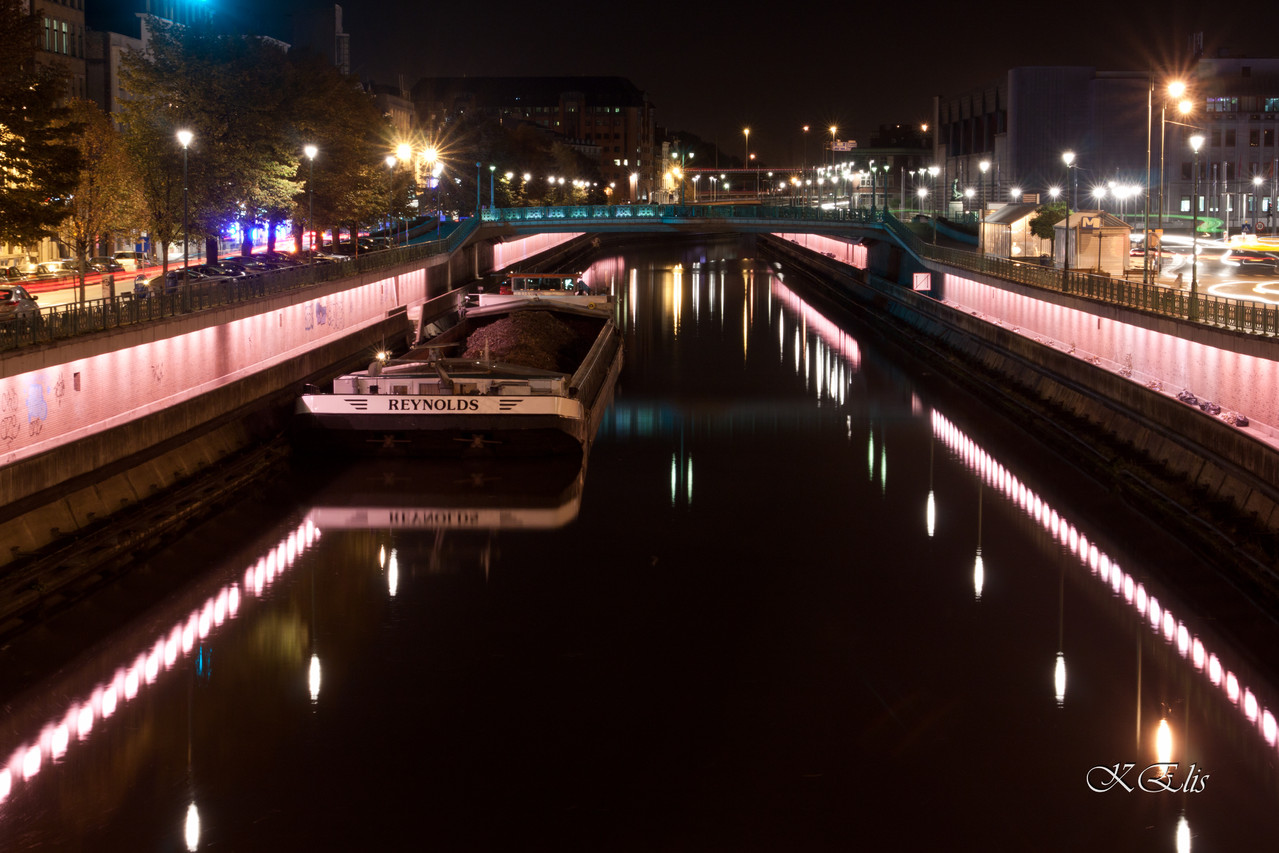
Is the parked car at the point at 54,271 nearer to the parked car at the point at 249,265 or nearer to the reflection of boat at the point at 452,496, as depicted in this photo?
the parked car at the point at 249,265

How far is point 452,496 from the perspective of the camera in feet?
83.3

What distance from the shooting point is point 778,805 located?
42.8ft

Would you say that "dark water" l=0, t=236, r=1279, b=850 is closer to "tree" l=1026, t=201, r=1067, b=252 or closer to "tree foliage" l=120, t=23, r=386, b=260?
"tree foliage" l=120, t=23, r=386, b=260

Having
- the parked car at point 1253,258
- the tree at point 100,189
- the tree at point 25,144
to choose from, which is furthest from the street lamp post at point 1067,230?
the tree at point 100,189

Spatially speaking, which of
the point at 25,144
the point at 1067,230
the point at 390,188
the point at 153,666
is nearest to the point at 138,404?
the point at 25,144

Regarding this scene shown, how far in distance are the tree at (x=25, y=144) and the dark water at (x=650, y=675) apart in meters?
6.54

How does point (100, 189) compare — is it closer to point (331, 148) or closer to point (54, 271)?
point (54, 271)

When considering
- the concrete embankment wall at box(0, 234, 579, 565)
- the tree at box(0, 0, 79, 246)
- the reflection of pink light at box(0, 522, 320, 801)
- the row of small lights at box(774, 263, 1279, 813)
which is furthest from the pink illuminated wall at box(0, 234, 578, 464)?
the row of small lights at box(774, 263, 1279, 813)

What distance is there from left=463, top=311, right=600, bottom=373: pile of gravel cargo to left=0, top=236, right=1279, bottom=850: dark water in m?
6.06

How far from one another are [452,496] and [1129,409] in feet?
44.3

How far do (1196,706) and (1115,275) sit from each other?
29539 millimetres

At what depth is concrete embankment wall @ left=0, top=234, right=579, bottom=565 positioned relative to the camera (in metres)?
19.5

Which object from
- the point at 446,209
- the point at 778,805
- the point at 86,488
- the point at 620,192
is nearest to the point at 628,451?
the point at 86,488

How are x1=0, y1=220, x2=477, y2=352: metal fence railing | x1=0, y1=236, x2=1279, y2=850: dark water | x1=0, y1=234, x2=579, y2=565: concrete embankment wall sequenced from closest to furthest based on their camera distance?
x1=0, y1=236, x2=1279, y2=850: dark water → x1=0, y1=234, x2=579, y2=565: concrete embankment wall → x1=0, y1=220, x2=477, y2=352: metal fence railing
